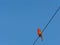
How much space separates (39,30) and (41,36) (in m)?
0.95

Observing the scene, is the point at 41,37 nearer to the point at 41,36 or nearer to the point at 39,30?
the point at 41,36

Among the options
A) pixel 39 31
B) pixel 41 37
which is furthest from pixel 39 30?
pixel 41 37

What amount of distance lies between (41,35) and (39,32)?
498 mm

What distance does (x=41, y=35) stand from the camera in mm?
14305

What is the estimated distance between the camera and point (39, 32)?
1472 centimetres

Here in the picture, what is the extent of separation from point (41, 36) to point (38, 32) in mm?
687

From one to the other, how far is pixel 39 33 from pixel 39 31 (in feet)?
1.33

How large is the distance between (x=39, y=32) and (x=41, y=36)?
61 cm

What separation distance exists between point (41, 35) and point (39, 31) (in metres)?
0.69

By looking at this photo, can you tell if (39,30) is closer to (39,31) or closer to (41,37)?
(39,31)

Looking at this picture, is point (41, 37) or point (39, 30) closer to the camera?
point (41, 37)

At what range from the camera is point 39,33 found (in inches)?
572

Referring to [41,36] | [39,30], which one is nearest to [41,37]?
[41,36]

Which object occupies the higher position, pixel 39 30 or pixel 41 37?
pixel 39 30
